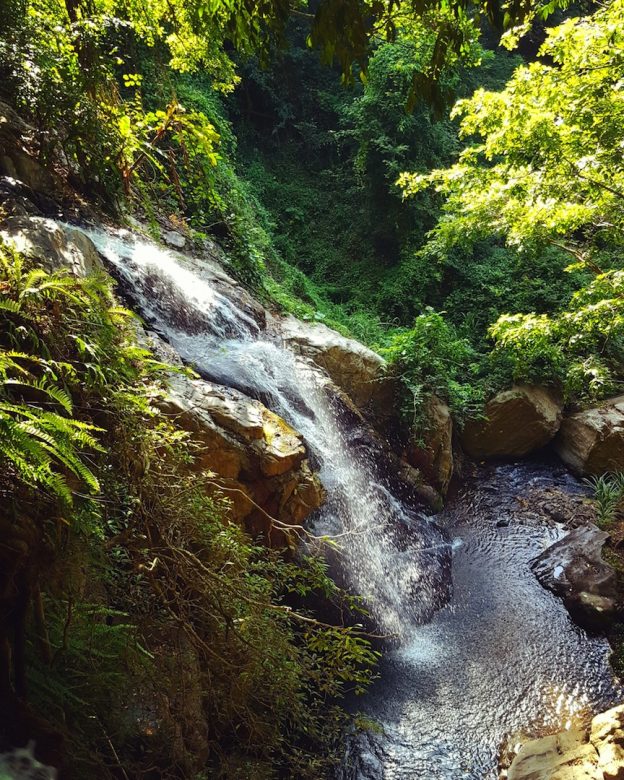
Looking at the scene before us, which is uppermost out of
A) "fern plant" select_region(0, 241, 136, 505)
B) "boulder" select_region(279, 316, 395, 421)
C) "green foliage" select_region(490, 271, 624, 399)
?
"green foliage" select_region(490, 271, 624, 399)

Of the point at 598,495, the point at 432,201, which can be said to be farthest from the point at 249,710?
the point at 432,201

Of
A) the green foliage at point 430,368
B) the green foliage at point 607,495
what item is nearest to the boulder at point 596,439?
the green foliage at point 607,495

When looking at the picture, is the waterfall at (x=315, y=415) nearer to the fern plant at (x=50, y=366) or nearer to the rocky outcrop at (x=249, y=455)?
the rocky outcrop at (x=249, y=455)

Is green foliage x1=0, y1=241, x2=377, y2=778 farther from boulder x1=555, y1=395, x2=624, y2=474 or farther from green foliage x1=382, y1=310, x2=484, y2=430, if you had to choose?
boulder x1=555, y1=395, x2=624, y2=474

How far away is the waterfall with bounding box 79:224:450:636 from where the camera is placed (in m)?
5.75

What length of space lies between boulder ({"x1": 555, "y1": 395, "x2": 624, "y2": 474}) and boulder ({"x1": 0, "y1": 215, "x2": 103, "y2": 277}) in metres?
8.63

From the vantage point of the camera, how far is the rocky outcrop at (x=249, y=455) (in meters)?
4.26

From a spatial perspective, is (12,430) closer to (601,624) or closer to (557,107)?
(601,624)

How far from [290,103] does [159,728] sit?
1839 centimetres

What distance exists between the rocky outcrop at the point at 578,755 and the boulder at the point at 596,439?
5464 mm

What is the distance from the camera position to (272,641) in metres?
3.04

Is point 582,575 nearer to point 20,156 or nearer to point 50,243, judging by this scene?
point 50,243

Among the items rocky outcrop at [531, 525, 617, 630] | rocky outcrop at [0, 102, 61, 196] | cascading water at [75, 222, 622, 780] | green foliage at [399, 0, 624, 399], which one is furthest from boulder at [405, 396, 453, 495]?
rocky outcrop at [0, 102, 61, 196]

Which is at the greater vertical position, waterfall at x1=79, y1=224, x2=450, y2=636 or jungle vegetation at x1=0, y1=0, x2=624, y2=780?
jungle vegetation at x1=0, y1=0, x2=624, y2=780
